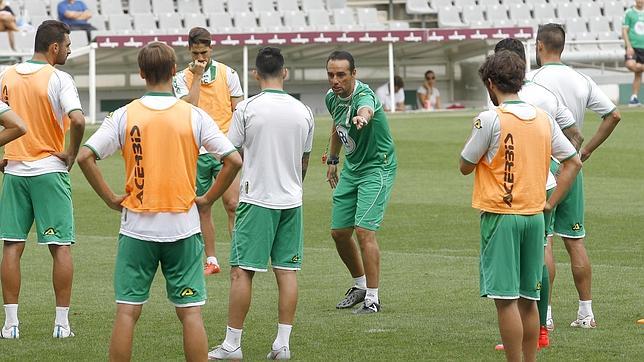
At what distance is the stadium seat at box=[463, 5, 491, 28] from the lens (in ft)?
107

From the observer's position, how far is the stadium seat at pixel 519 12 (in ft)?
109

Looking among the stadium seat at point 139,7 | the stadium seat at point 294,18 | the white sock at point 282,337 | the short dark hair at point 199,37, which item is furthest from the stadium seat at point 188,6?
the white sock at point 282,337

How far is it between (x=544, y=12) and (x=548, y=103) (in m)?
26.0

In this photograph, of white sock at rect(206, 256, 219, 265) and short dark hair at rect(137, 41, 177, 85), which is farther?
white sock at rect(206, 256, 219, 265)

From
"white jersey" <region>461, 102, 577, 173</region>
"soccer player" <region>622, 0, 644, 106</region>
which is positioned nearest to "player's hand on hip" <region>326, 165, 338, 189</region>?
"white jersey" <region>461, 102, 577, 173</region>

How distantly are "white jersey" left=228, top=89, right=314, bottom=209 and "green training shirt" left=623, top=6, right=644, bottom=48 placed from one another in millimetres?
19832

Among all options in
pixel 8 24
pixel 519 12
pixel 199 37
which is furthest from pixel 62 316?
pixel 519 12

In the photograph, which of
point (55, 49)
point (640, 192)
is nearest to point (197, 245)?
point (55, 49)

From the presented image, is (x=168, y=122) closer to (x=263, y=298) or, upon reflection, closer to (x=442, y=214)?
(x=263, y=298)

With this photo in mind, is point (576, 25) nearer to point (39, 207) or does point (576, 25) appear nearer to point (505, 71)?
point (39, 207)

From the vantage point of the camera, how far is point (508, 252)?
7.27 m

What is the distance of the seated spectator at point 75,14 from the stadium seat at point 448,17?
29.3 ft

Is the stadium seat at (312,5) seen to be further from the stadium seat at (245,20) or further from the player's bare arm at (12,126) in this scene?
the player's bare arm at (12,126)

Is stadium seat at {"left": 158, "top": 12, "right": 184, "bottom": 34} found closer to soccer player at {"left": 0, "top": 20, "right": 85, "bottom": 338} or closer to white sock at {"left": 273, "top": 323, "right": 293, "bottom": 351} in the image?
soccer player at {"left": 0, "top": 20, "right": 85, "bottom": 338}
